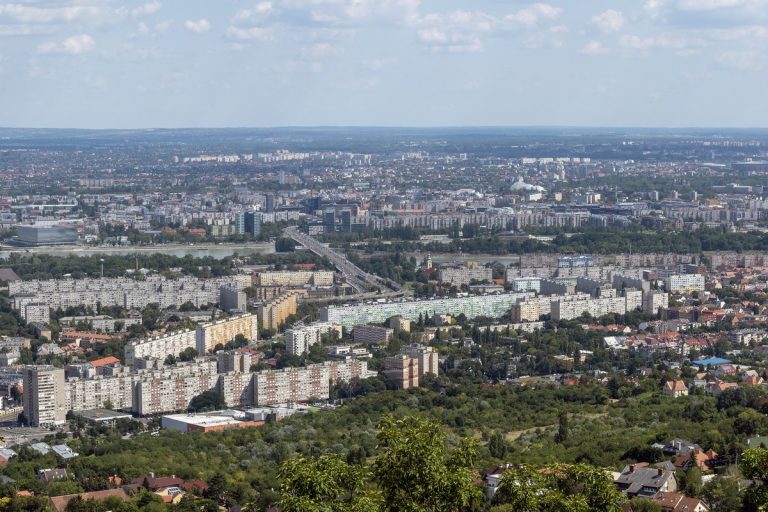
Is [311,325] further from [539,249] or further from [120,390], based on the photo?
[539,249]

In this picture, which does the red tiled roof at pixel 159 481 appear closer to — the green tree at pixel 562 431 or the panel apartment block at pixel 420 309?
the green tree at pixel 562 431

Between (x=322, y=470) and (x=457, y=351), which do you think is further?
(x=457, y=351)

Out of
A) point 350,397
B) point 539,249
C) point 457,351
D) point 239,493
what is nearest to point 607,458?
point 239,493

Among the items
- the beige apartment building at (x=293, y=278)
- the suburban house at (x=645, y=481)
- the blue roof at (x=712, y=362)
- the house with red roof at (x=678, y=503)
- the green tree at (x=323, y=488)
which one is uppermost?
the green tree at (x=323, y=488)

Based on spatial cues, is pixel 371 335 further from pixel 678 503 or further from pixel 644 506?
pixel 644 506

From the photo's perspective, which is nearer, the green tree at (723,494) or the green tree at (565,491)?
the green tree at (565,491)

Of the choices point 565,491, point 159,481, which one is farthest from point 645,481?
point 565,491

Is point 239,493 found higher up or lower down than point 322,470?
lower down

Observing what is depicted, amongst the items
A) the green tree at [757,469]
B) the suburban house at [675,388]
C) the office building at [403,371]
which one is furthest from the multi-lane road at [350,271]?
the green tree at [757,469]
